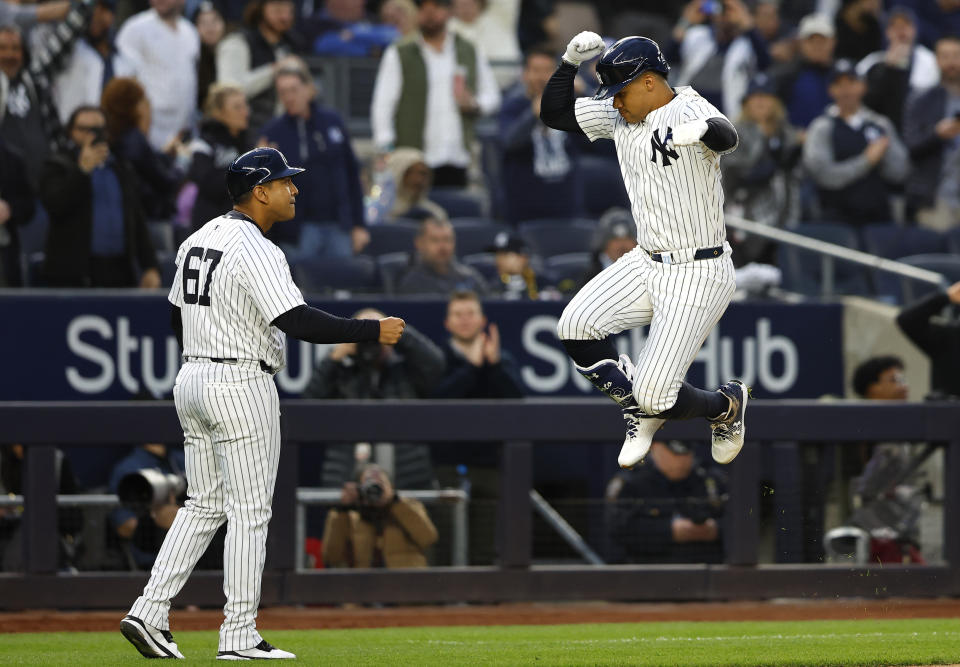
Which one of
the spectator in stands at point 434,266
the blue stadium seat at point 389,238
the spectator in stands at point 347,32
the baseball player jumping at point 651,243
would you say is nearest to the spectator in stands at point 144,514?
the spectator in stands at point 434,266

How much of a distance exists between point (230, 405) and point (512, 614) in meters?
2.93

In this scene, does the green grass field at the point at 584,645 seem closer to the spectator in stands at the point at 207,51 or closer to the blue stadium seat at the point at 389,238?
the blue stadium seat at the point at 389,238

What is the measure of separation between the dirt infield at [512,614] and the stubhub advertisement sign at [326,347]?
1.47 m

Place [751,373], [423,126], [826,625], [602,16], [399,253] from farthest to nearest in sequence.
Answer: [602,16], [423,126], [399,253], [751,373], [826,625]

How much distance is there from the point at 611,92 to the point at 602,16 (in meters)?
9.44

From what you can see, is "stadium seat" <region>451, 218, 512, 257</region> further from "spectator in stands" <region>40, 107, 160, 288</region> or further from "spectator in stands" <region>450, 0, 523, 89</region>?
"spectator in stands" <region>450, 0, 523, 89</region>

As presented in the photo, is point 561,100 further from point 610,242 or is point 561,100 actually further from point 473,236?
point 473,236

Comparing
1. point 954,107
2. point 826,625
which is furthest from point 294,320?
point 954,107

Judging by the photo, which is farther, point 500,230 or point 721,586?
point 500,230

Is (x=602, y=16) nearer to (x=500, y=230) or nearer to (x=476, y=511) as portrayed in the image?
(x=500, y=230)

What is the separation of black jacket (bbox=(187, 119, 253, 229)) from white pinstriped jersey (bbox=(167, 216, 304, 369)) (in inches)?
139

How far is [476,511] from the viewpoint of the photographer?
8.61 m

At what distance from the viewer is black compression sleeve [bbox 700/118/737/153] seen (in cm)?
570

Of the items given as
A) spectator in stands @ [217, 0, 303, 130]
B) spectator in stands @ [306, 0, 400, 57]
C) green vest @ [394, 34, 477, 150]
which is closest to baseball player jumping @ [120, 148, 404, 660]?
spectator in stands @ [217, 0, 303, 130]
